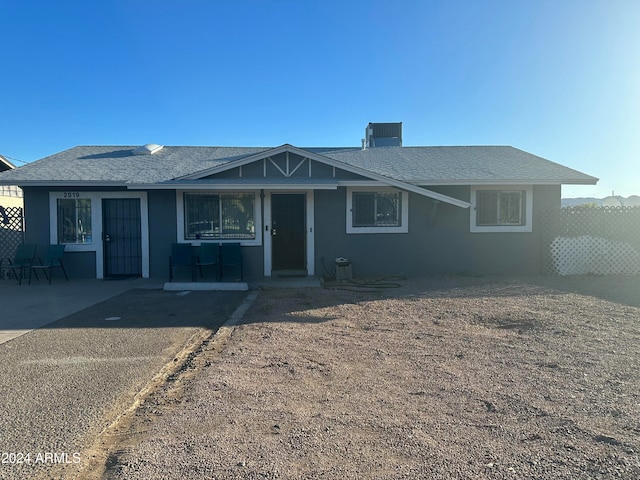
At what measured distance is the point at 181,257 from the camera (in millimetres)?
10594

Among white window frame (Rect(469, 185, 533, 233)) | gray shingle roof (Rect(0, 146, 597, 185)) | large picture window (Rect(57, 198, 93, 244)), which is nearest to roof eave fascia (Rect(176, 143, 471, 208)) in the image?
gray shingle roof (Rect(0, 146, 597, 185))

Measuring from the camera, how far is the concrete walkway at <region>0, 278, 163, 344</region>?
22.7 feet

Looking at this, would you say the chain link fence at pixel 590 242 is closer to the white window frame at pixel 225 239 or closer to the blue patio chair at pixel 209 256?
the white window frame at pixel 225 239

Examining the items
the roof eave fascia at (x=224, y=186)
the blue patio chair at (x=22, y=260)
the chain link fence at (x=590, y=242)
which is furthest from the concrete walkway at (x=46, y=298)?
the chain link fence at (x=590, y=242)

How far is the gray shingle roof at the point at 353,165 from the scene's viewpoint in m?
11.2

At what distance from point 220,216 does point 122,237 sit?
2.72 meters

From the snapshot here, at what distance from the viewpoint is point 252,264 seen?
11336 millimetres

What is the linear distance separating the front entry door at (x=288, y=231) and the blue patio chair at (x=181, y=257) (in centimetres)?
212

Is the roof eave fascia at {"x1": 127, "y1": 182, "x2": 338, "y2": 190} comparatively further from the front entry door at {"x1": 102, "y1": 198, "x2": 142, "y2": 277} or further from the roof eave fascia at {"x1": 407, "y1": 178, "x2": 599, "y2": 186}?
the roof eave fascia at {"x1": 407, "y1": 178, "x2": 599, "y2": 186}

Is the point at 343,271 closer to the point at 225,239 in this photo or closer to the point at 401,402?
the point at 225,239

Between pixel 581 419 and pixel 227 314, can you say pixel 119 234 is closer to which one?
pixel 227 314

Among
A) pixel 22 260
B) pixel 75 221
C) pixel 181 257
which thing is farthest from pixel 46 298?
pixel 75 221

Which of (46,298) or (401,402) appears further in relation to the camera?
(46,298)

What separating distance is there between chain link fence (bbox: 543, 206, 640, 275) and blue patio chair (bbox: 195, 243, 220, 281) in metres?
8.62
